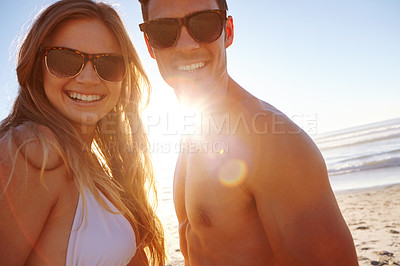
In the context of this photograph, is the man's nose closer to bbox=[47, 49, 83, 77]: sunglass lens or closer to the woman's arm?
bbox=[47, 49, 83, 77]: sunglass lens

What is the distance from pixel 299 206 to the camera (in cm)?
155

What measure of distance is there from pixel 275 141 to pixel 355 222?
272 inches

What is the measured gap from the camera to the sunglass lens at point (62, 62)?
6.87 ft

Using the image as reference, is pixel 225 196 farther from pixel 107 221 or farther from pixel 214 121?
pixel 107 221

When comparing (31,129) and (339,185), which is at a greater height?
(31,129)

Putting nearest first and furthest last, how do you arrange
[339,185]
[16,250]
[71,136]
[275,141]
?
[16,250]
[275,141]
[71,136]
[339,185]

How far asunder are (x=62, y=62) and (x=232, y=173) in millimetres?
1531

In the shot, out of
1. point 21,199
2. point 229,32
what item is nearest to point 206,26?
point 229,32

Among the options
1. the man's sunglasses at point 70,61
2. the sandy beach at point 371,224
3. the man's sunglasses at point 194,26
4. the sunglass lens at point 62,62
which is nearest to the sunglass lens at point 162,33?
Answer: the man's sunglasses at point 194,26

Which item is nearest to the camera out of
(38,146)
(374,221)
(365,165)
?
(38,146)

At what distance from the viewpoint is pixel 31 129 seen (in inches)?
70.9

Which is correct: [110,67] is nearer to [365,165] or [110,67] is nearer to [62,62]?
[62,62]

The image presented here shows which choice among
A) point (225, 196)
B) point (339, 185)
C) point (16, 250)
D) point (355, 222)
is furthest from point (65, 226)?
point (339, 185)

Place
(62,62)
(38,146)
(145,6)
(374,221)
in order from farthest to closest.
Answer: (374,221), (145,6), (62,62), (38,146)
